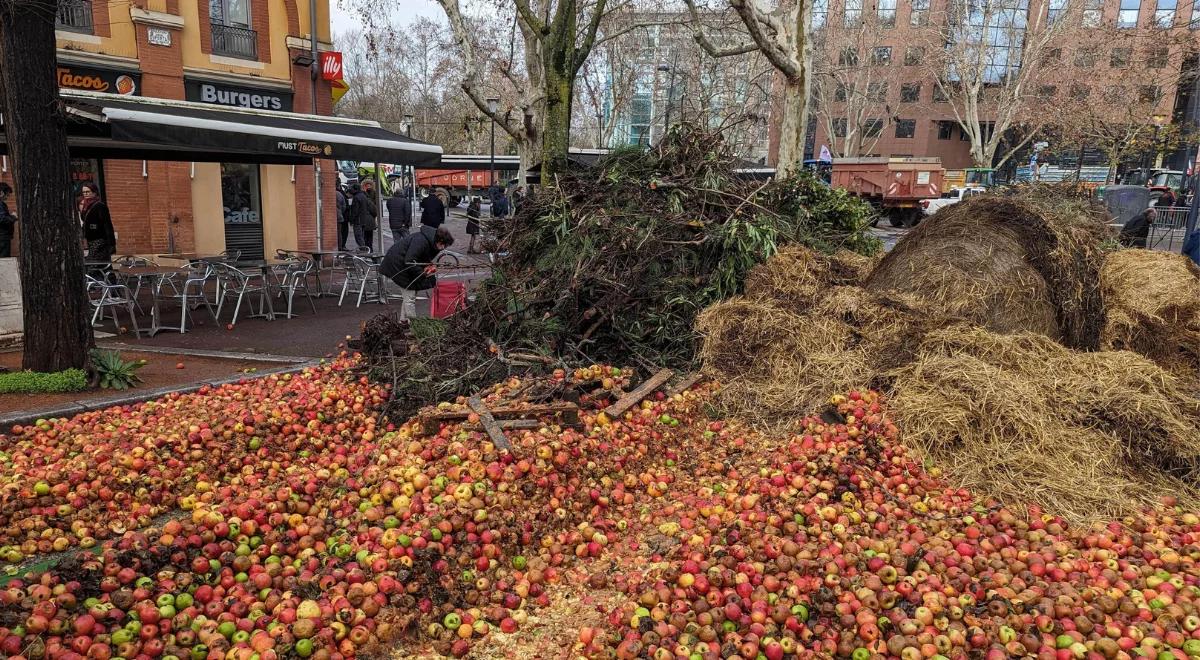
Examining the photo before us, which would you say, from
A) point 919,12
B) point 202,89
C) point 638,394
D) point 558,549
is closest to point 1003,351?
point 638,394

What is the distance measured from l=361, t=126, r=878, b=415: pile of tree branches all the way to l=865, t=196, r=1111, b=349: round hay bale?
1.32 metres

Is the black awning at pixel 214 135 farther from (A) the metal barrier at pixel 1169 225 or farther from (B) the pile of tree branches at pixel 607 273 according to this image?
(A) the metal barrier at pixel 1169 225

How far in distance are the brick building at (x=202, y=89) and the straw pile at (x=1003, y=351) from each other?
10.8m

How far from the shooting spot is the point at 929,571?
12.0 feet

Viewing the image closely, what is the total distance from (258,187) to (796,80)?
1259 centimetres

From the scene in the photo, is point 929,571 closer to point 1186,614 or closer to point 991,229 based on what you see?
point 1186,614

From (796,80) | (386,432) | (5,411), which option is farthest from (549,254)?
(796,80)

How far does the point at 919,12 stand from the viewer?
45.7 m

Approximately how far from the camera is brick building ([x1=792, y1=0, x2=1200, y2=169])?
112 ft

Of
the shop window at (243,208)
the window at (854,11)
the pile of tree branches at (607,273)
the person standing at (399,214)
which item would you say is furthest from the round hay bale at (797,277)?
the window at (854,11)

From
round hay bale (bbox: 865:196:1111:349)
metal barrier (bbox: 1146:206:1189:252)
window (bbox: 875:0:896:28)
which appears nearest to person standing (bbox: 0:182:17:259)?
round hay bale (bbox: 865:196:1111:349)

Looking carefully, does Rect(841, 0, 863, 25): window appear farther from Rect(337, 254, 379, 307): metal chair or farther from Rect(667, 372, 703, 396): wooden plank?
Rect(667, 372, 703, 396): wooden plank

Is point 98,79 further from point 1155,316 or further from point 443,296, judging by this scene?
point 1155,316

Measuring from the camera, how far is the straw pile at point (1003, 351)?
15.4 ft
